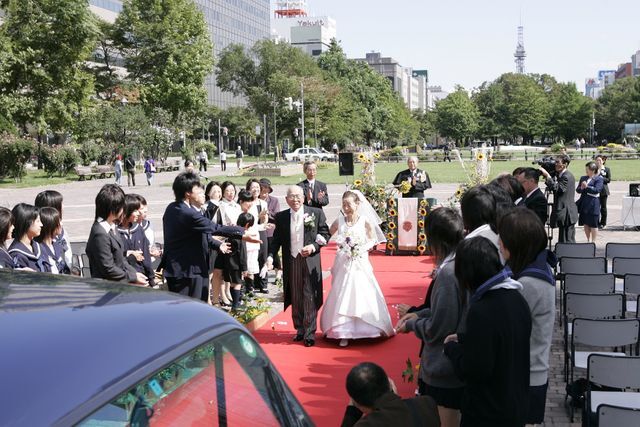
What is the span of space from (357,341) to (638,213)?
12201 mm

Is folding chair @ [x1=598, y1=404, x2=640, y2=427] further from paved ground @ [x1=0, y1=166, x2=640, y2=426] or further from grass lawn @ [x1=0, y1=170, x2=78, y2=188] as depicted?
grass lawn @ [x1=0, y1=170, x2=78, y2=188]

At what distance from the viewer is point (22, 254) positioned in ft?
19.9

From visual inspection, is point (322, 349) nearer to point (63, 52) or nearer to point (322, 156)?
point (63, 52)

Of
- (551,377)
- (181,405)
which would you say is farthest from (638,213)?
(181,405)

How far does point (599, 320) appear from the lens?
5.98m

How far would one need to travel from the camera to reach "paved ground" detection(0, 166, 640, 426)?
6609mm

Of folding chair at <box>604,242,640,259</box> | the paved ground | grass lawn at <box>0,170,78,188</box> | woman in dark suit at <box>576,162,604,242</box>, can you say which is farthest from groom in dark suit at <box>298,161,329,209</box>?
grass lawn at <box>0,170,78,188</box>

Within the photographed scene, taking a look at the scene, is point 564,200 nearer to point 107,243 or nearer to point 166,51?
point 107,243

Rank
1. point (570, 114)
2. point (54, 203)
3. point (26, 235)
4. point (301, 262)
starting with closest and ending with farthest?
point (26, 235)
point (54, 203)
point (301, 262)
point (570, 114)

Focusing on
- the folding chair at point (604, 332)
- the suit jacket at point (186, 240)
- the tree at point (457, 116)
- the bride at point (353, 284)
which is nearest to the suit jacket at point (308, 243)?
the bride at point (353, 284)

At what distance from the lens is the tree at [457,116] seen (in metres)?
107

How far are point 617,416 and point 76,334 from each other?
352 cm

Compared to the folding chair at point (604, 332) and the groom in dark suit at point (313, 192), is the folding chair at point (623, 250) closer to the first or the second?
the folding chair at point (604, 332)

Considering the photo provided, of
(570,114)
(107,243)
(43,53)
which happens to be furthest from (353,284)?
(570,114)
